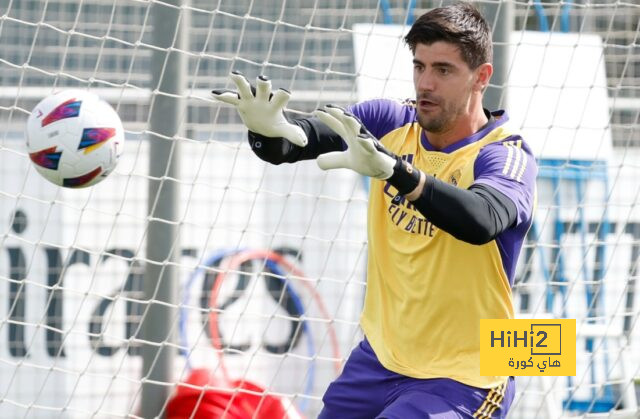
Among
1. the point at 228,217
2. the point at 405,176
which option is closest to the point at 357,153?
the point at 405,176

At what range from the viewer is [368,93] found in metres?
5.06

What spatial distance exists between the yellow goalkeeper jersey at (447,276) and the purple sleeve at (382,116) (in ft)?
0.54

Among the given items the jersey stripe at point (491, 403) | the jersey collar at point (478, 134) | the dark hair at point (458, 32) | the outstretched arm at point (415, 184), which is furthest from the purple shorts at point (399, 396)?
the dark hair at point (458, 32)

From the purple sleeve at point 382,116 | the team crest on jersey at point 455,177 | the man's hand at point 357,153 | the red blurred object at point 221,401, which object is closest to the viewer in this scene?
the man's hand at point 357,153

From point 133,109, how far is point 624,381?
9.30ft

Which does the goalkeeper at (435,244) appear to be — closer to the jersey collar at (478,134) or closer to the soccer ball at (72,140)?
the jersey collar at (478,134)

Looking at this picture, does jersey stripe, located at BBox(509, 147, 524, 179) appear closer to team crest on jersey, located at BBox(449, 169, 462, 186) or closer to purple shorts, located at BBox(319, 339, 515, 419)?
Result: team crest on jersey, located at BBox(449, 169, 462, 186)

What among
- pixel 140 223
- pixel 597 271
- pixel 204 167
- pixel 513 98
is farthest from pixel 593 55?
pixel 140 223

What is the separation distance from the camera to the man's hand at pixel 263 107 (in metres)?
2.89

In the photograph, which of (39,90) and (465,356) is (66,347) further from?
(465,356)

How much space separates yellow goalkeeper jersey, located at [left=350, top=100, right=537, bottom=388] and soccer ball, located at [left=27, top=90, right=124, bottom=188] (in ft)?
3.42

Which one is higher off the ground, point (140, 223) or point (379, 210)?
point (379, 210)

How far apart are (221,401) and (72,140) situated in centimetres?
159

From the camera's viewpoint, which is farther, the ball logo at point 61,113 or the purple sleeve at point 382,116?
the ball logo at point 61,113
